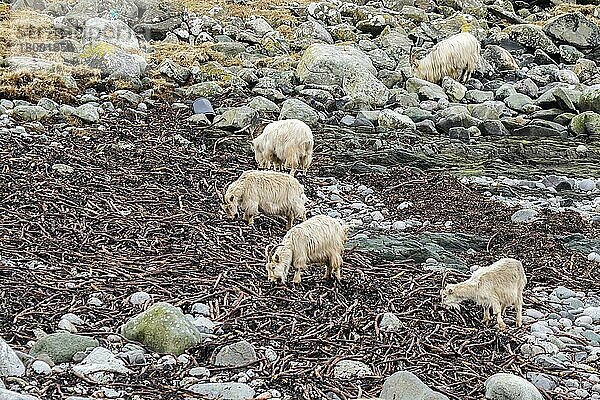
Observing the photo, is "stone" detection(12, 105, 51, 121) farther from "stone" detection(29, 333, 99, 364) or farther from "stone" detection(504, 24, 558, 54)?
"stone" detection(504, 24, 558, 54)

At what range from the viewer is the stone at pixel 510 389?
5348 mm

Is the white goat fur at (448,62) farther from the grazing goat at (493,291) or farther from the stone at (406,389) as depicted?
the stone at (406,389)

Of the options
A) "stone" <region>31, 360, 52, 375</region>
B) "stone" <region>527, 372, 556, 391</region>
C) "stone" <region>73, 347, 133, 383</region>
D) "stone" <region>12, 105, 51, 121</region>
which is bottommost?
"stone" <region>527, 372, 556, 391</region>

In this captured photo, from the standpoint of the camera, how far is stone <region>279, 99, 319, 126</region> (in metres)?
15.5

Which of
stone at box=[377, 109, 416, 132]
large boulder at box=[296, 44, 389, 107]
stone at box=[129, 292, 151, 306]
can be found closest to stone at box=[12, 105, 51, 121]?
stone at box=[377, 109, 416, 132]

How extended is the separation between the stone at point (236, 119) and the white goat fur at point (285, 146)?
2.82 metres

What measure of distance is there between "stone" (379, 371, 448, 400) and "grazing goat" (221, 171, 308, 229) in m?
3.64

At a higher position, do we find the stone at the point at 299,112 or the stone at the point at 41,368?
the stone at the point at 299,112

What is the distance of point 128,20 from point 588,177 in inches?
547

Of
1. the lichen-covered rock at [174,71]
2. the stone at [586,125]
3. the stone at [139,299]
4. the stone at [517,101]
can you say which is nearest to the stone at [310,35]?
the lichen-covered rock at [174,71]

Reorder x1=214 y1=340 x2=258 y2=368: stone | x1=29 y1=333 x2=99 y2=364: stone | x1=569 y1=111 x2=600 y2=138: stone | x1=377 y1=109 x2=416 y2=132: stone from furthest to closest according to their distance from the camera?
x1=569 y1=111 x2=600 y2=138: stone, x1=377 y1=109 x2=416 y2=132: stone, x1=214 y1=340 x2=258 y2=368: stone, x1=29 y1=333 x2=99 y2=364: stone

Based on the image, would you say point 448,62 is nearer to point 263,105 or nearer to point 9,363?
point 263,105

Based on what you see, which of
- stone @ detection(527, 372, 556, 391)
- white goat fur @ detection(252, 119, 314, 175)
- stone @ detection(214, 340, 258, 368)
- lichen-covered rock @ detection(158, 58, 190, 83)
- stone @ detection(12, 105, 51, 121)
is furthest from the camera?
Result: lichen-covered rock @ detection(158, 58, 190, 83)

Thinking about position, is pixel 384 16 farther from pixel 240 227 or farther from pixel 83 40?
pixel 240 227
